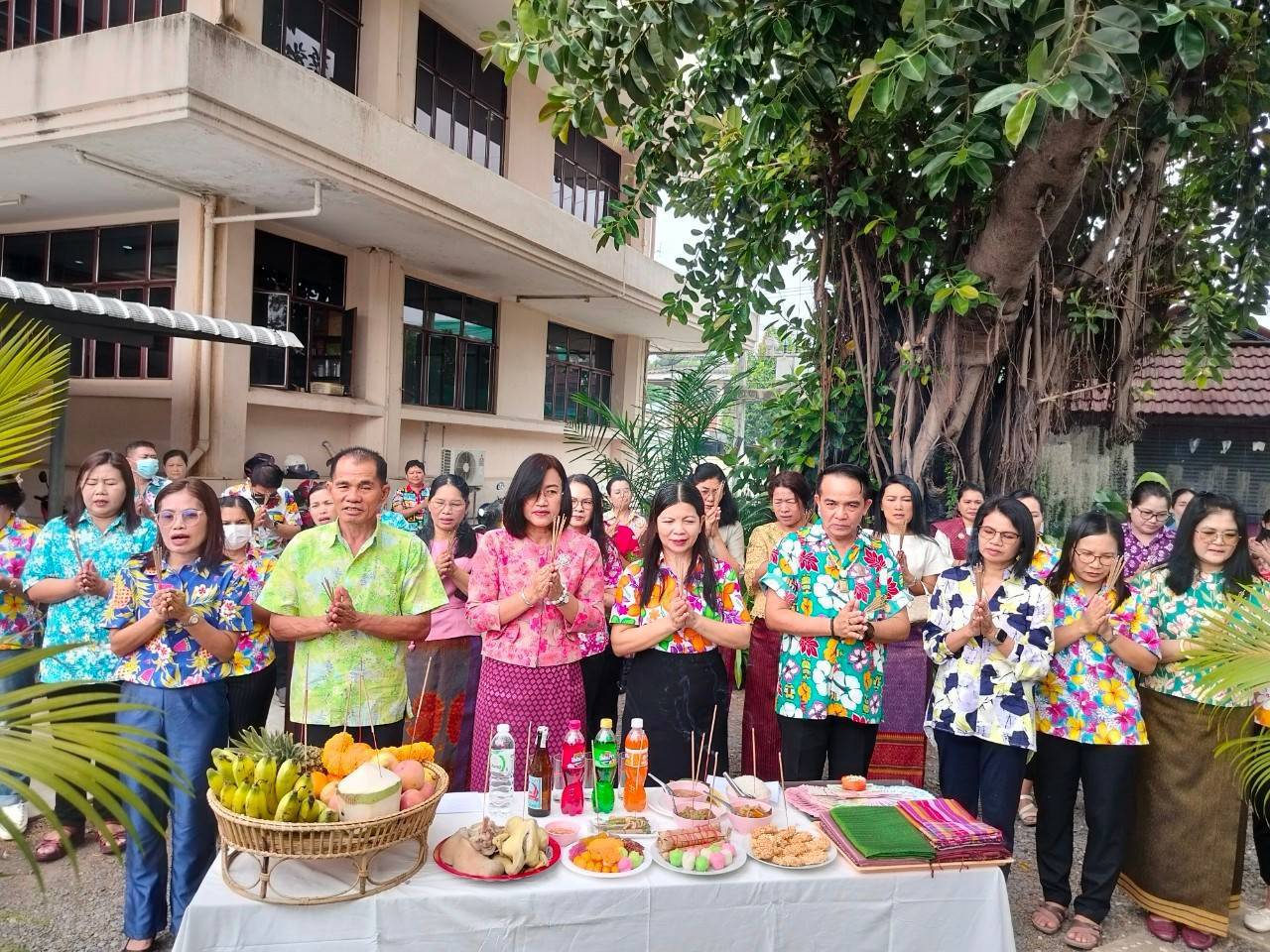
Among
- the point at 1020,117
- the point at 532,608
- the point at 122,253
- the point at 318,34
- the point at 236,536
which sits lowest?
the point at 532,608

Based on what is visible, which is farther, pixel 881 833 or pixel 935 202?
pixel 935 202

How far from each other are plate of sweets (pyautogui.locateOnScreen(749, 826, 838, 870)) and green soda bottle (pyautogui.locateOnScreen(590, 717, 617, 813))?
43 cm

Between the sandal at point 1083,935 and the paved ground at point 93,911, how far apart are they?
4 cm

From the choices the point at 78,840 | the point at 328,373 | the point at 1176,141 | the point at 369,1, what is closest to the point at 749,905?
the point at 78,840

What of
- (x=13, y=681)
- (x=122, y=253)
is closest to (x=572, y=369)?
(x=122, y=253)

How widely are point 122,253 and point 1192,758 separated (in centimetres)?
987

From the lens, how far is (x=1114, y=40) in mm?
2674

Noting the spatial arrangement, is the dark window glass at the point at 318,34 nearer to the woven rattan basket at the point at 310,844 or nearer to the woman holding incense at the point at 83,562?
the woman holding incense at the point at 83,562

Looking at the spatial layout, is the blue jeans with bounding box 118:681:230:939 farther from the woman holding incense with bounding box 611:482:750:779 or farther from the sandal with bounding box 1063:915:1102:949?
the sandal with bounding box 1063:915:1102:949

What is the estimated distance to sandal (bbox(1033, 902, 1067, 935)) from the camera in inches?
121

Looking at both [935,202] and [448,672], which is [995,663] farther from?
[935,202]

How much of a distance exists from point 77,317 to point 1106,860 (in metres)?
6.47

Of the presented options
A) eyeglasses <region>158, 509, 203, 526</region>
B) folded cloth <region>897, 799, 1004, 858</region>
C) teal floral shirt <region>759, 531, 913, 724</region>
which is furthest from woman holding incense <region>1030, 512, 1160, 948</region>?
eyeglasses <region>158, 509, 203, 526</region>

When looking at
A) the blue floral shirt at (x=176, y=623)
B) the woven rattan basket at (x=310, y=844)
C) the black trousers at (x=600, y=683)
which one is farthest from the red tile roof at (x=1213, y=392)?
the woven rattan basket at (x=310, y=844)
